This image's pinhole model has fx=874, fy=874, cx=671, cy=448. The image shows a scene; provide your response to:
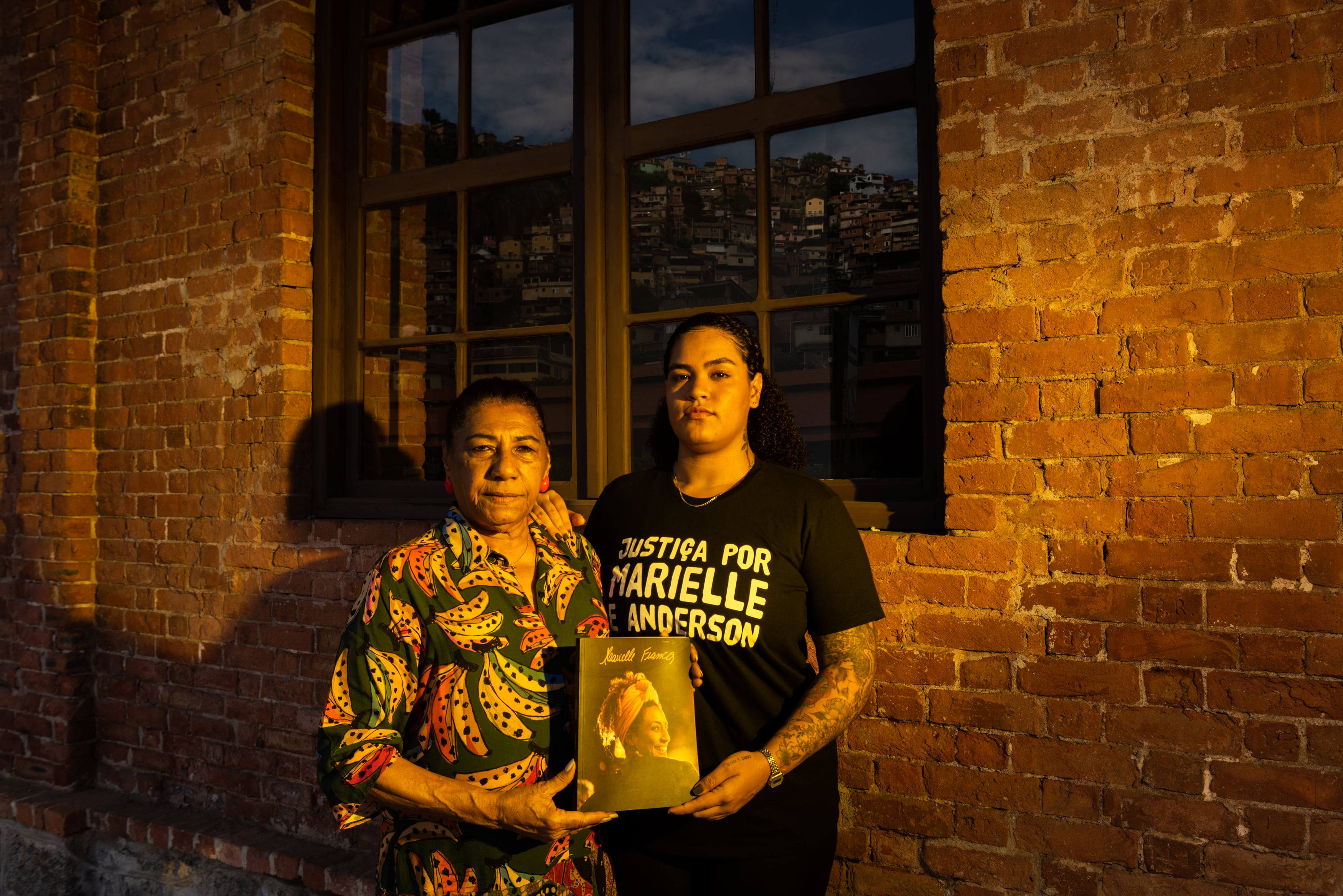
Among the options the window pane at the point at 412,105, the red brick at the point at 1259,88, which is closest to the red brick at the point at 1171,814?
the red brick at the point at 1259,88

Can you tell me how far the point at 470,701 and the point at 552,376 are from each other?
1.59 m

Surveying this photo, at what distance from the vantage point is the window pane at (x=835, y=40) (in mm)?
2596

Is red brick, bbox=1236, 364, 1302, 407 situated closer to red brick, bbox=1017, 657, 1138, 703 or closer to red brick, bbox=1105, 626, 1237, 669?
red brick, bbox=1105, 626, 1237, 669

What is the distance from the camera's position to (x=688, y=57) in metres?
2.90

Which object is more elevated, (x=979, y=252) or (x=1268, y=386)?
(x=979, y=252)

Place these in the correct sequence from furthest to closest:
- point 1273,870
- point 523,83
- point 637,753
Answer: point 523,83 → point 1273,870 → point 637,753

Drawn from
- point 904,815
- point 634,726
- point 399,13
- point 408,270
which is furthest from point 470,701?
point 399,13

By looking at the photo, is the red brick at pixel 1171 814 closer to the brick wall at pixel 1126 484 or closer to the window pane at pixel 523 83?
the brick wall at pixel 1126 484

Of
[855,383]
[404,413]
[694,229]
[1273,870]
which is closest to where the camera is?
[1273,870]

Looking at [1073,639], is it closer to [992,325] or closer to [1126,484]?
[1126,484]

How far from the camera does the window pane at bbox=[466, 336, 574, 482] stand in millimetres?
3008

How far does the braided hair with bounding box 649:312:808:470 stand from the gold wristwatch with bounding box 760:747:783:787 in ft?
2.15

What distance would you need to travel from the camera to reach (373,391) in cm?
335

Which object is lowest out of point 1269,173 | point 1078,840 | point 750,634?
point 1078,840
